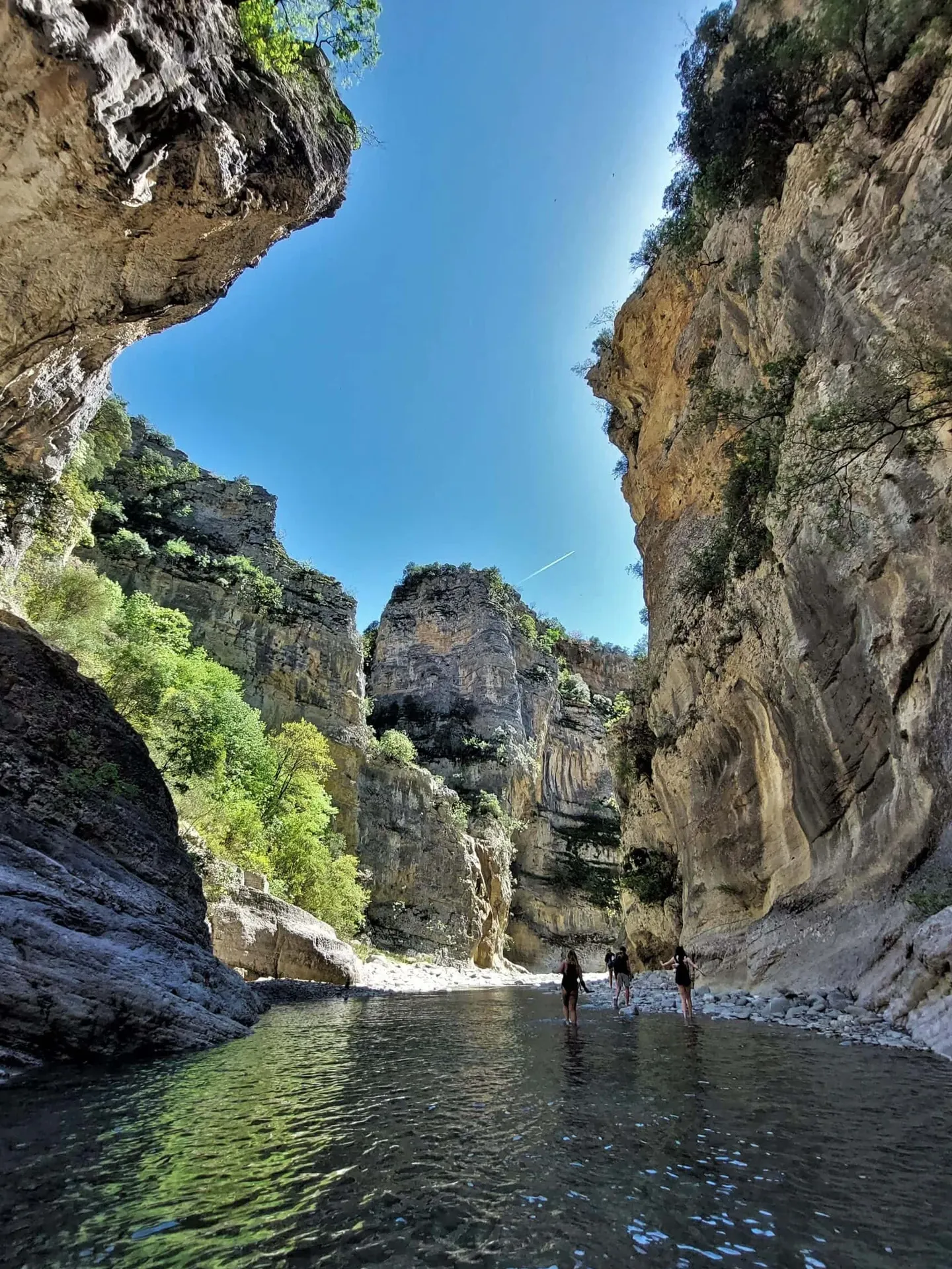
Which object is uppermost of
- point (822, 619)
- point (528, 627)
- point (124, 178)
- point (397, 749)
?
point (528, 627)

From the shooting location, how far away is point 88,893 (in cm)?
839

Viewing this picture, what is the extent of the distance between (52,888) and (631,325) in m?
27.0

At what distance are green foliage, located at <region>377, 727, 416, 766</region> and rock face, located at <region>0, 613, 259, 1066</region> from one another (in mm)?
29209

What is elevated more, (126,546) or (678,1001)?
(126,546)

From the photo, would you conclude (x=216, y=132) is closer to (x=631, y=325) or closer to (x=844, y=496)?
(x=844, y=496)

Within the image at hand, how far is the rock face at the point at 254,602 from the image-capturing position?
36.7 meters

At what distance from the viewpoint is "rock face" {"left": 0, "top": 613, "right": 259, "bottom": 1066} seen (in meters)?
6.54

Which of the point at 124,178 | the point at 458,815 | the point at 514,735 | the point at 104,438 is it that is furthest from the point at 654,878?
the point at 514,735

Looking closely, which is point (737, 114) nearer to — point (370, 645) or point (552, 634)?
point (370, 645)

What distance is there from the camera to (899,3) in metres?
12.3

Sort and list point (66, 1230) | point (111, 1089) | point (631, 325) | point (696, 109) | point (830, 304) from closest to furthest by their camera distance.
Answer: point (66, 1230)
point (111, 1089)
point (830, 304)
point (696, 109)
point (631, 325)

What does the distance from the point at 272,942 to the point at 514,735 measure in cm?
3838

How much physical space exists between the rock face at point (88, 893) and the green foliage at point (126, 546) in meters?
26.2

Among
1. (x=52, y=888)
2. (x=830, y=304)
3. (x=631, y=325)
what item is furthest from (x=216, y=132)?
(x=631, y=325)
